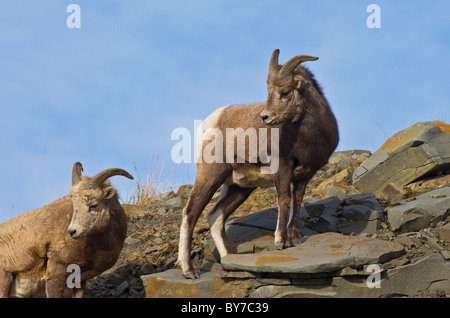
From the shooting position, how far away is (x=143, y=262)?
1026 centimetres

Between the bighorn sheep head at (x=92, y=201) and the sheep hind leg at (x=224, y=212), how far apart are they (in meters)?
1.75

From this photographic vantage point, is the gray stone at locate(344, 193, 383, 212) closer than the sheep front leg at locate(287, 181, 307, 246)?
No

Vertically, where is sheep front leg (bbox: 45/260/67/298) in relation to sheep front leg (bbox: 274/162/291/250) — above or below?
below

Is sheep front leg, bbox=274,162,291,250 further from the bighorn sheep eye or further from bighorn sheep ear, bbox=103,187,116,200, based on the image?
bighorn sheep ear, bbox=103,187,116,200

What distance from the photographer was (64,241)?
26.1ft

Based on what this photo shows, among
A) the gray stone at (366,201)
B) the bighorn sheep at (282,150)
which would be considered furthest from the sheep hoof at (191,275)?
the gray stone at (366,201)

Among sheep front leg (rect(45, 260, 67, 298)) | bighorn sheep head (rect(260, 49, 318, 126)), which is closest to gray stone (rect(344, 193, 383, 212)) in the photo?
bighorn sheep head (rect(260, 49, 318, 126))

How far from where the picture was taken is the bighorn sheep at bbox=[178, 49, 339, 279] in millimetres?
8156

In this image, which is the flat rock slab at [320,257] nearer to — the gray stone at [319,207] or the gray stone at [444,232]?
the gray stone at [444,232]

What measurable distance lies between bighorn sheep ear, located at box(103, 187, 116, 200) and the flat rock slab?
1818 millimetres

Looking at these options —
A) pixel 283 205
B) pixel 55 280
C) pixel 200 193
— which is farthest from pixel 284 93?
pixel 55 280

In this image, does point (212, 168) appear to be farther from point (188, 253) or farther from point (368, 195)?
point (368, 195)
